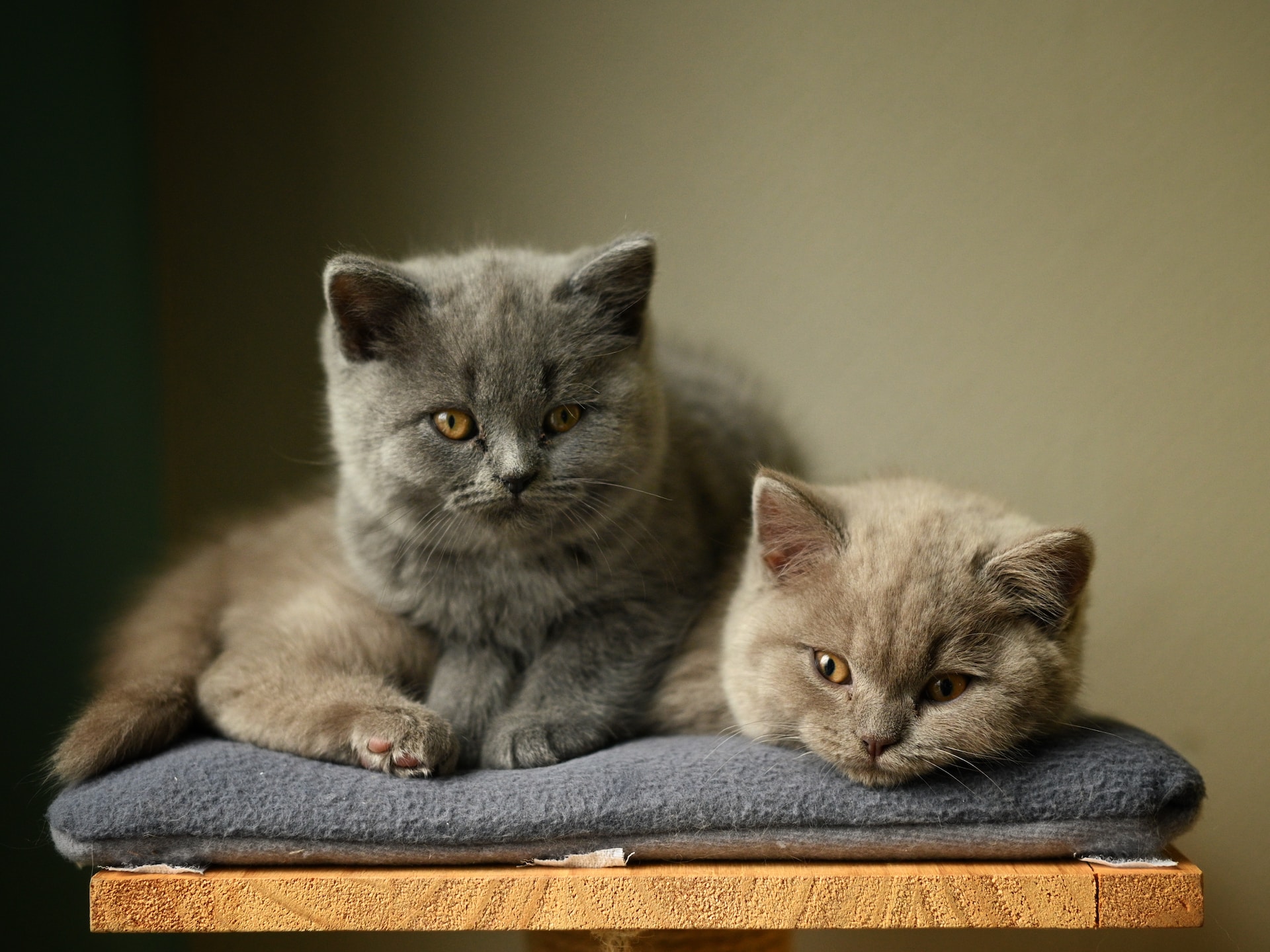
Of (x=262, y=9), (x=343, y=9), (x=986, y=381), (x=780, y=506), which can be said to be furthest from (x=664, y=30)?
(x=780, y=506)

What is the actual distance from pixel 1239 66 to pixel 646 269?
1.26m

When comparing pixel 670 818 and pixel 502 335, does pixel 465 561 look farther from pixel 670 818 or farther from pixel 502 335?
pixel 670 818

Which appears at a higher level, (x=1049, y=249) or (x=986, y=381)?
(x=1049, y=249)

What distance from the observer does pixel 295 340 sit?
2.00m

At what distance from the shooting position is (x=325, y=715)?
3.86 feet

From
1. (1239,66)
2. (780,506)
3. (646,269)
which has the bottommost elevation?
(780,506)

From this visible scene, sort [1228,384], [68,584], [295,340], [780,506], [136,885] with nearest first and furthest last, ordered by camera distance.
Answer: [136,885] → [780,506] → [68,584] → [1228,384] → [295,340]

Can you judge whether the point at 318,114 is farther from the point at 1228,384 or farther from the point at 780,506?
the point at 1228,384

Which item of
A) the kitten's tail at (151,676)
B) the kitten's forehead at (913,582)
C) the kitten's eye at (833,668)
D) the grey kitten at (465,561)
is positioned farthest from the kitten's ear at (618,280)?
the kitten's tail at (151,676)

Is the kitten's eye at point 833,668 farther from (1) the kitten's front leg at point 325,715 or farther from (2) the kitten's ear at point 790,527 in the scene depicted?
(1) the kitten's front leg at point 325,715

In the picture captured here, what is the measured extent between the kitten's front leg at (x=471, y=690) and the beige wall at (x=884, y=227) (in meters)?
0.84

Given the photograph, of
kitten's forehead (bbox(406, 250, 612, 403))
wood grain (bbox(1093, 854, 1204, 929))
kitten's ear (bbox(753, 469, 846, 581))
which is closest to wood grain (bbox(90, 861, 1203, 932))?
wood grain (bbox(1093, 854, 1204, 929))

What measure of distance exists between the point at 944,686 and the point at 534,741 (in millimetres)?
489

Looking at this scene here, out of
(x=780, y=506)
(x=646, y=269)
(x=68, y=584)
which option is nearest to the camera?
(x=780, y=506)
